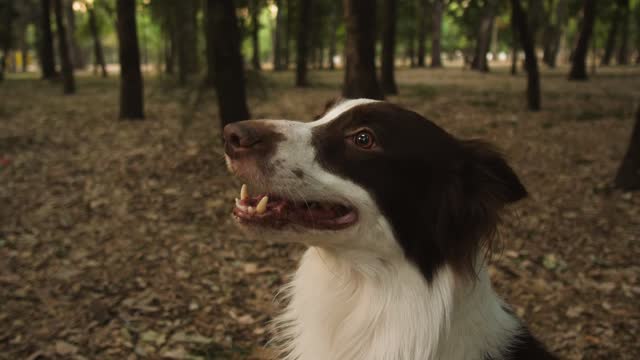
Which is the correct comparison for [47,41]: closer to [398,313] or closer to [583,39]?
[583,39]

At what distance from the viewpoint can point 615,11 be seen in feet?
92.3

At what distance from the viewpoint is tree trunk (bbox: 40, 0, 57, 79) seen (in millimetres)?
20594

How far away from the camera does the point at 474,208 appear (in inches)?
92.7

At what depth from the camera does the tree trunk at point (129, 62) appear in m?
11.9

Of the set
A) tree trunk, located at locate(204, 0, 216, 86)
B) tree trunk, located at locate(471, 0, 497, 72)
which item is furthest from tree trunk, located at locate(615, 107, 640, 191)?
tree trunk, located at locate(471, 0, 497, 72)

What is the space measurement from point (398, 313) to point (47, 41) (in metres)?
23.5

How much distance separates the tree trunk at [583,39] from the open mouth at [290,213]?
20.8 meters

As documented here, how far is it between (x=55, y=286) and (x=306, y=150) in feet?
11.6

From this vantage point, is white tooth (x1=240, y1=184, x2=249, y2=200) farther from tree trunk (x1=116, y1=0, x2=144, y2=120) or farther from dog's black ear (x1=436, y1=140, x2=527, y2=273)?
tree trunk (x1=116, y1=0, x2=144, y2=120)

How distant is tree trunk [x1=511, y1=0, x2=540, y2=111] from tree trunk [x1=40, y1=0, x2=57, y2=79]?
1676cm

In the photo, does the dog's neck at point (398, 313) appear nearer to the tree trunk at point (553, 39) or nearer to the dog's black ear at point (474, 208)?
the dog's black ear at point (474, 208)

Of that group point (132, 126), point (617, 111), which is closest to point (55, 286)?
point (132, 126)

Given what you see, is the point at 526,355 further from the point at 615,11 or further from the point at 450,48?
the point at 450,48

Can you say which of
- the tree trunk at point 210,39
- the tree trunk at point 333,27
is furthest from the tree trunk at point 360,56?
the tree trunk at point 333,27
